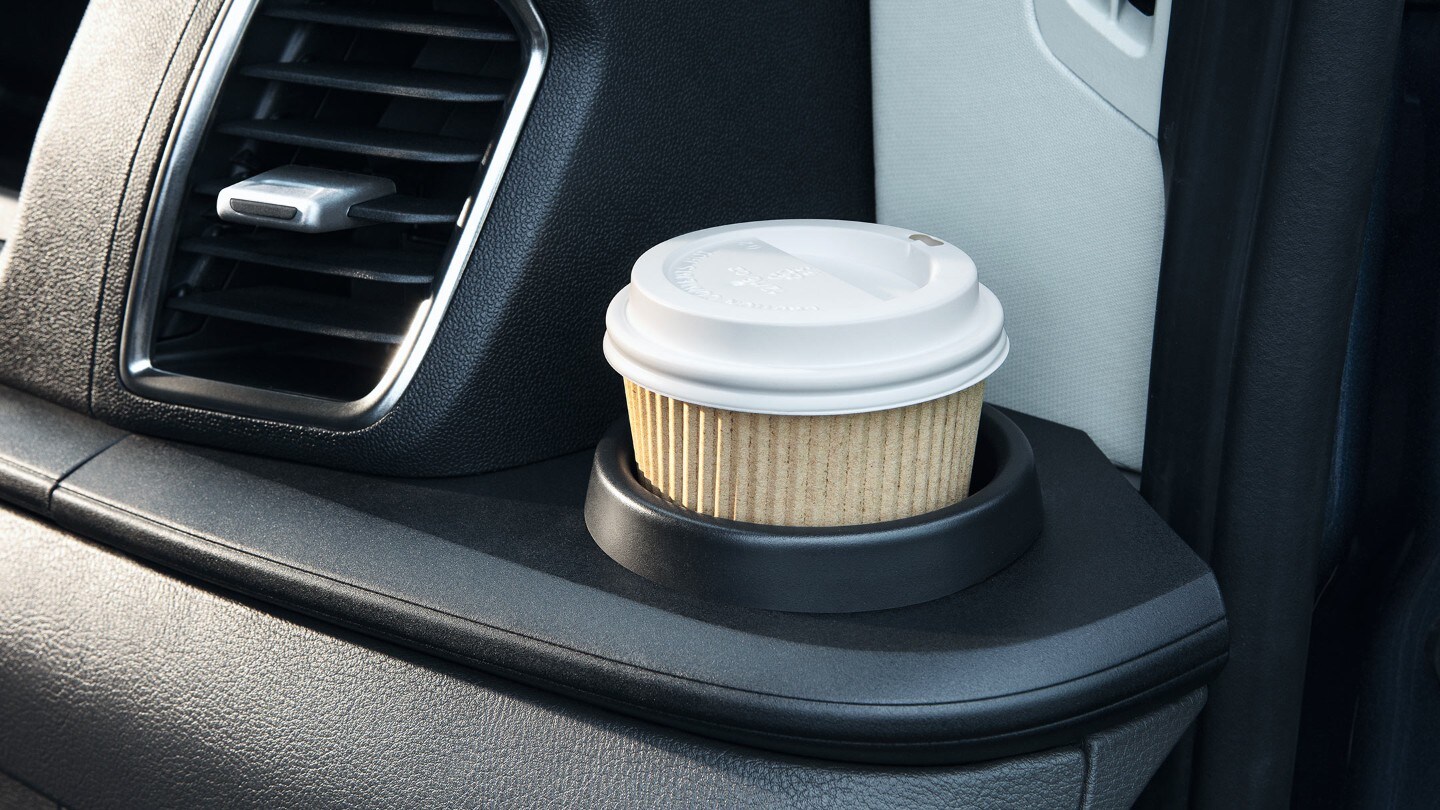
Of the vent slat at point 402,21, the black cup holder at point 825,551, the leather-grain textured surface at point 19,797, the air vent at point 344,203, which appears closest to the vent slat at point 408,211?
the air vent at point 344,203

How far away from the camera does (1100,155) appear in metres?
0.81

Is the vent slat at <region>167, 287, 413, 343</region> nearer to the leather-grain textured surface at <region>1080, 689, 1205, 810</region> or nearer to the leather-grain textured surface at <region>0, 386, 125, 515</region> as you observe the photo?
the leather-grain textured surface at <region>0, 386, 125, 515</region>

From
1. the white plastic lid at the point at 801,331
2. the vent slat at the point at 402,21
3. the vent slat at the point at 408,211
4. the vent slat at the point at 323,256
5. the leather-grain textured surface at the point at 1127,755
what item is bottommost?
the leather-grain textured surface at the point at 1127,755

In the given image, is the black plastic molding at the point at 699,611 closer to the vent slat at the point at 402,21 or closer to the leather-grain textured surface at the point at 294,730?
the leather-grain textured surface at the point at 294,730

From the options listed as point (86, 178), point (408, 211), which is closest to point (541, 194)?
point (408, 211)

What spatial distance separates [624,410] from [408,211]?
212 millimetres

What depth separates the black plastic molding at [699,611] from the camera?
644 mm

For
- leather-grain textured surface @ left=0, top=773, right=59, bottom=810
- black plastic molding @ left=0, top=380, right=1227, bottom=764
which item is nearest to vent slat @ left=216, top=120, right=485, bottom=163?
black plastic molding @ left=0, top=380, right=1227, bottom=764

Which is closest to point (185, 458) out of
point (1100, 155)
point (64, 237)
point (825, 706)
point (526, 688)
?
point (64, 237)

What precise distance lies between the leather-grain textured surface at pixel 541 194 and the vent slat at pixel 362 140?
1.9 inches

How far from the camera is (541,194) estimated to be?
810mm

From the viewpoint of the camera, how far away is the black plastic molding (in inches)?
25.3

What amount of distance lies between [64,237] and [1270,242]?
0.86m

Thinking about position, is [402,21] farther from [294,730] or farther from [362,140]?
[294,730]
